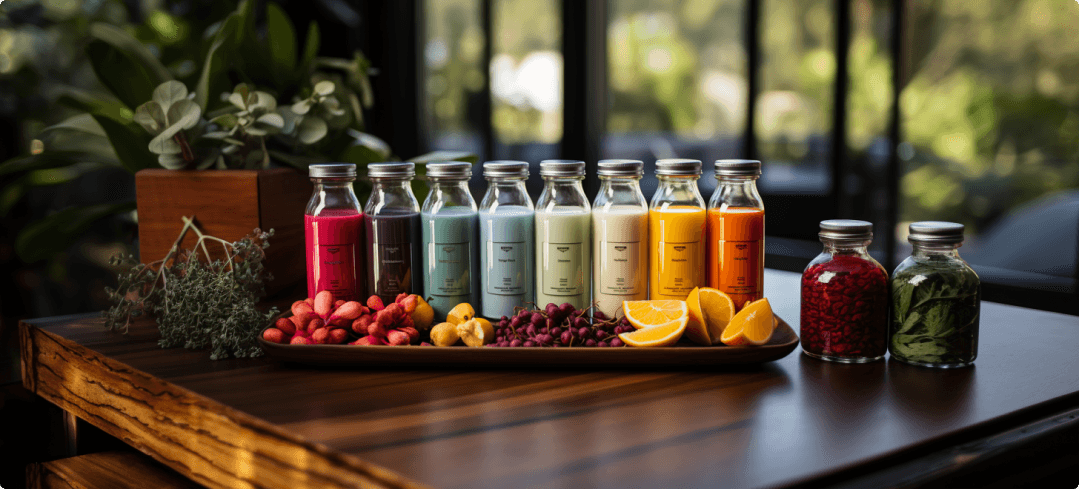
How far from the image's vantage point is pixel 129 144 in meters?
1.41

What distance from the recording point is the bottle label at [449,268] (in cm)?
107

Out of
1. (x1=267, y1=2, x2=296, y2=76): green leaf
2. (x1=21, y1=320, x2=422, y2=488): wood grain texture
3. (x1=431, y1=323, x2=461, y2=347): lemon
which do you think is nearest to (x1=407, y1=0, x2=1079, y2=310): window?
(x1=267, y1=2, x2=296, y2=76): green leaf

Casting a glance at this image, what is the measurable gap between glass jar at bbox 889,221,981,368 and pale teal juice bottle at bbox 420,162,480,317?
1.76ft

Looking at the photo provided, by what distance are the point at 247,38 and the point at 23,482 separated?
88 centimetres

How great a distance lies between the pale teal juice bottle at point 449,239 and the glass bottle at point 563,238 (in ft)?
0.31

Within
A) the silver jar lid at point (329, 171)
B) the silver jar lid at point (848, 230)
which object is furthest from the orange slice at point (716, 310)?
the silver jar lid at point (329, 171)

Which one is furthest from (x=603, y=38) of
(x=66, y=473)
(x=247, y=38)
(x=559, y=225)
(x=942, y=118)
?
(x=66, y=473)

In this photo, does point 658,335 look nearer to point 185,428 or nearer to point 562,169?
point 562,169

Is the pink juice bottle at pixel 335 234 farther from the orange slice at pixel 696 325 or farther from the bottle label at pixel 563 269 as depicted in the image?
the orange slice at pixel 696 325

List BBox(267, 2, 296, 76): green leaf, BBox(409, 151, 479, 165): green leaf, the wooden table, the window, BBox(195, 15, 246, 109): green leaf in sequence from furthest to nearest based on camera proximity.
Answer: the window → BBox(267, 2, 296, 76): green leaf → BBox(409, 151, 479, 165): green leaf → BBox(195, 15, 246, 109): green leaf → the wooden table

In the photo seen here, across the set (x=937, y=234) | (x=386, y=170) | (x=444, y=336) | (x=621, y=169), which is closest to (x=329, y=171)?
(x=386, y=170)

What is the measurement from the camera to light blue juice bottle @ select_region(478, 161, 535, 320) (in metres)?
1.04

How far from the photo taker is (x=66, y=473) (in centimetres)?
106

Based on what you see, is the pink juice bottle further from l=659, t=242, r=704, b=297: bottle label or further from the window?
the window
